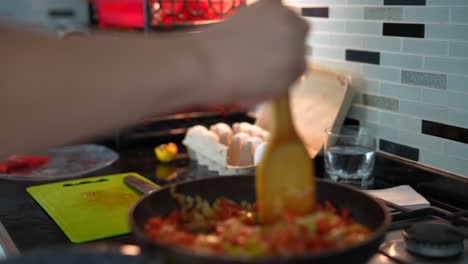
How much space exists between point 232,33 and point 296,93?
99cm

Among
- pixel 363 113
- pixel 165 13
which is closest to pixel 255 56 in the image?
pixel 363 113

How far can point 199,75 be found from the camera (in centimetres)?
76

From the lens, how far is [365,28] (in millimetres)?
1592

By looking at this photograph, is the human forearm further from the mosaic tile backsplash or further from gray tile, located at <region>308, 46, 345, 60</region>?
gray tile, located at <region>308, 46, 345, 60</region>

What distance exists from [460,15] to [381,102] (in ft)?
1.07

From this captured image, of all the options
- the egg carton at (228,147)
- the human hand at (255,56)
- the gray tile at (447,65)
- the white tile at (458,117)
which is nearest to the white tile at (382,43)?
the gray tile at (447,65)

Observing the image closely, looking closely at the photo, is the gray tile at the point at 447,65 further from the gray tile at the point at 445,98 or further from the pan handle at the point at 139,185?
the pan handle at the point at 139,185

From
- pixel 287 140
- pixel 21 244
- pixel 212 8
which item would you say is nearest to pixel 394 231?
pixel 287 140

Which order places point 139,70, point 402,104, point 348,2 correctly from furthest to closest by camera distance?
point 348,2, point 402,104, point 139,70

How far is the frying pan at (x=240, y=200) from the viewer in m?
0.69

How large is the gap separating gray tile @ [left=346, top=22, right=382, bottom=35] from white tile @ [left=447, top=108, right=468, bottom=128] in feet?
0.95

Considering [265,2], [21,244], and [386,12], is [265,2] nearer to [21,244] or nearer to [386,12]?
[21,244]

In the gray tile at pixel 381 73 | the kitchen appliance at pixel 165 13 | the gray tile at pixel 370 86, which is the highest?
the kitchen appliance at pixel 165 13

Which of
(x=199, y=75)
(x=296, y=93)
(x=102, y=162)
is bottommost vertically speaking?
(x=102, y=162)
